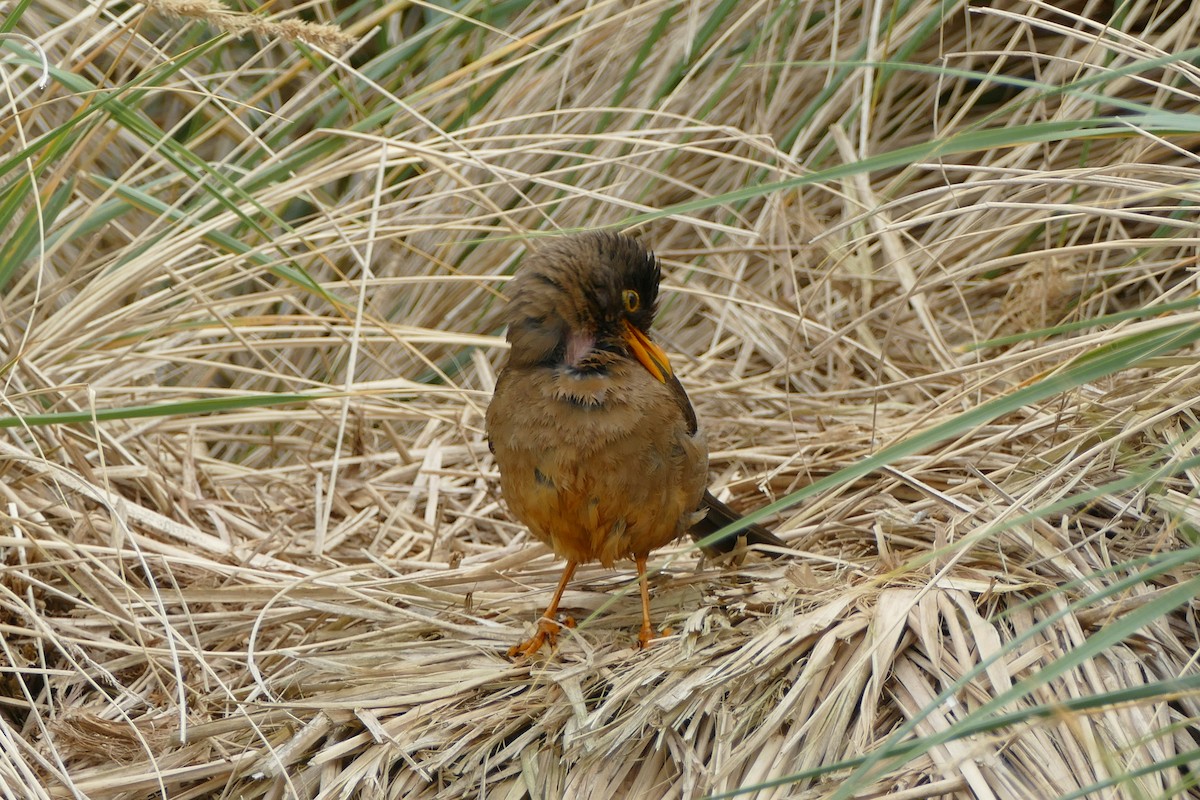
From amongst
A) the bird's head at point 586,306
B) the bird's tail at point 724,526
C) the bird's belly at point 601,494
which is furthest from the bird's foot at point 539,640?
the bird's head at point 586,306

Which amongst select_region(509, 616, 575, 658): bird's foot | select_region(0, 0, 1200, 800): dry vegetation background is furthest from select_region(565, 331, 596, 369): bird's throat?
select_region(509, 616, 575, 658): bird's foot

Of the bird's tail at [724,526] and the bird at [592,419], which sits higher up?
the bird at [592,419]

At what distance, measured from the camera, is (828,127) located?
4418mm

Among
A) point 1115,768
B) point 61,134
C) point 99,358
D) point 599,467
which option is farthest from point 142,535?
point 1115,768

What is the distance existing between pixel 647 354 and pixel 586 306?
188 millimetres

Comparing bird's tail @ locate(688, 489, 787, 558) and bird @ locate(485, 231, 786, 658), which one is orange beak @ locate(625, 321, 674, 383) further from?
bird's tail @ locate(688, 489, 787, 558)

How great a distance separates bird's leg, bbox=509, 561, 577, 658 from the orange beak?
52 centimetres

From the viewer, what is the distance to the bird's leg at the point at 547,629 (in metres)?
2.85

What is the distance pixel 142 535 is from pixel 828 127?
105 inches

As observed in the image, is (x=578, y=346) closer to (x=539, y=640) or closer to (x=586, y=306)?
(x=586, y=306)

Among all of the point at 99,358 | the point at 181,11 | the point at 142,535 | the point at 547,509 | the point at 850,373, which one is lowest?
the point at 142,535

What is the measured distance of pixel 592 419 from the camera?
286cm

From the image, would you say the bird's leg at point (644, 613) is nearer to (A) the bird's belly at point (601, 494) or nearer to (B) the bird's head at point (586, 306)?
(A) the bird's belly at point (601, 494)

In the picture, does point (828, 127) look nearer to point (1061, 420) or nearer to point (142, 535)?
point (1061, 420)
